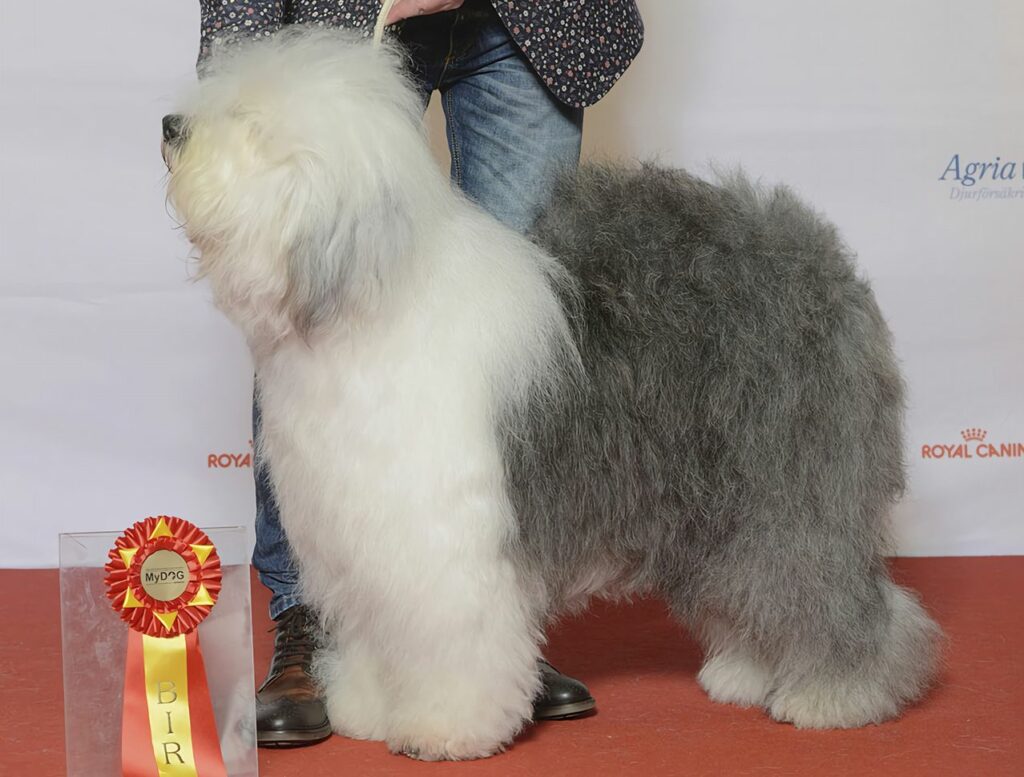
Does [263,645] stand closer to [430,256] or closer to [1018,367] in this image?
[430,256]

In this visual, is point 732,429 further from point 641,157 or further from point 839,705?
point 641,157

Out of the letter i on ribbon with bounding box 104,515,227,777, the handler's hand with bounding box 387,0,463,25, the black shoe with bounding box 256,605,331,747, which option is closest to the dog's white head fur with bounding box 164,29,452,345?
the handler's hand with bounding box 387,0,463,25

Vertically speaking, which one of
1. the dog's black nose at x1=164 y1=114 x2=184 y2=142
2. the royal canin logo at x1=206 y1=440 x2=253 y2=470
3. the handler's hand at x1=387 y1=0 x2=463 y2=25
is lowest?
the royal canin logo at x1=206 y1=440 x2=253 y2=470

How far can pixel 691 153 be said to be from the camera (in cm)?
373

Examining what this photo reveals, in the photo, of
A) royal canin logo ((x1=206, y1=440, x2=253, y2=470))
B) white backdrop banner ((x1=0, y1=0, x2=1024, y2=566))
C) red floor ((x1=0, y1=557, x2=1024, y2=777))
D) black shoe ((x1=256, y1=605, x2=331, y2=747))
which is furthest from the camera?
royal canin logo ((x1=206, y1=440, x2=253, y2=470))

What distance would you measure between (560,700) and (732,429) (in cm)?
68

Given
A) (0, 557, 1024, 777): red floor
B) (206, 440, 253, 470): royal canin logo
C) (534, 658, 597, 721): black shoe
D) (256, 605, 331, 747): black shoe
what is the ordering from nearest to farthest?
(0, 557, 1024, 777): red floor → (256, 605, 331, 747): black shoe → (534, 658, 597, 721): black shoe → (206, 440, 253, 470): royal canin logo

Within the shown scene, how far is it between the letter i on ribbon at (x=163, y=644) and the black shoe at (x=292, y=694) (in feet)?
1.00

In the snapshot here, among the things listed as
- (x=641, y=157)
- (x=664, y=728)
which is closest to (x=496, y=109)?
(x=641, y=157)

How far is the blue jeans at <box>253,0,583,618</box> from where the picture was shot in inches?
100

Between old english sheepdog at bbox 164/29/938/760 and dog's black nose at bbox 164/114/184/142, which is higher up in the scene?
dog's black nose at bbox 164/114/184/142

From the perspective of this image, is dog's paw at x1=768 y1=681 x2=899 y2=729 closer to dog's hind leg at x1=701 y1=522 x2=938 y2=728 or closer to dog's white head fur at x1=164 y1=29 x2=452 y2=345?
dog's hind leg at x1=701 y1=522 x2=938 y2=728

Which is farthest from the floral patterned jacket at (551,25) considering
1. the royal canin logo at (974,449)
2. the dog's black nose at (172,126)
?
the royal canin logo at (974,449)

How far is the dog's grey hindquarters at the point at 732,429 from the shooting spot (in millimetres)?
2287
